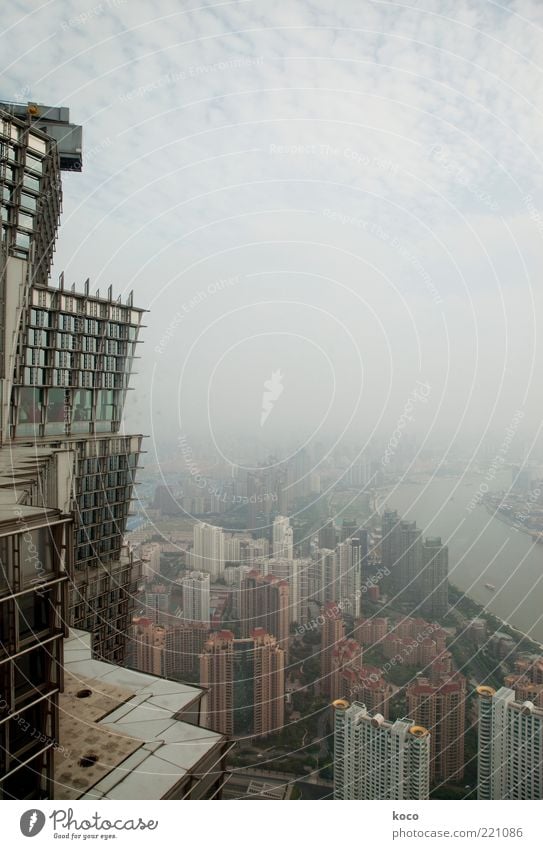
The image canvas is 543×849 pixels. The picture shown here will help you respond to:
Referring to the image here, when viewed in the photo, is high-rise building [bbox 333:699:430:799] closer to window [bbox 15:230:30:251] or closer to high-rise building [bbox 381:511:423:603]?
high-rise building [bbox 381:511:423:603]

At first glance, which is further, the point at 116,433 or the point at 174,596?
the point at 116,433

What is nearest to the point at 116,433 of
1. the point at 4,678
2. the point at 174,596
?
the point at 174,596

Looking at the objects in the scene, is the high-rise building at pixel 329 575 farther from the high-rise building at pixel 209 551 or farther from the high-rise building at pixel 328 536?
the high-rise building at pixel 209 551

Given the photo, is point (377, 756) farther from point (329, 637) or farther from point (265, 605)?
point (265, 605)

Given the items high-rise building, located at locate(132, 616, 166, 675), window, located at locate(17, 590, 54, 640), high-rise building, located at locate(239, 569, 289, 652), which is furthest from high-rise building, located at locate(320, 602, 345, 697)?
window, located at locate(17, 590, 54, 640)

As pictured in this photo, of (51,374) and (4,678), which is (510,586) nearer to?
(4,678)

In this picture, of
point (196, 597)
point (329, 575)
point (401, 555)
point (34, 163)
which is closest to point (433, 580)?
point (401, 555)
